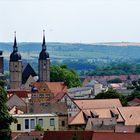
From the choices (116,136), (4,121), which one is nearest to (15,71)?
(4,121)

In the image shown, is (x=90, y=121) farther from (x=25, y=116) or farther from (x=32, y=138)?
(x=32, y=138)

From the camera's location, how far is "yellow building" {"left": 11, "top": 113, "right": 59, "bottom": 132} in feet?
238

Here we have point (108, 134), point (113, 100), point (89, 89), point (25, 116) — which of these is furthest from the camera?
point (89, 89)

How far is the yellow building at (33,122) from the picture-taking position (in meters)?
72.6

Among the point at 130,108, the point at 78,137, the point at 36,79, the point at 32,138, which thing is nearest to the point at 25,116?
the point at 130,108

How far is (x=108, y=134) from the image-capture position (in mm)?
50625

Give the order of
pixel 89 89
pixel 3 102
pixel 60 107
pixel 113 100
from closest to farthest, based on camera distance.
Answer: pixel 3 102 → pixel 60 107 → pixel 113 100 → pixel 89 89

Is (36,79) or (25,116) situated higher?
(36,79)

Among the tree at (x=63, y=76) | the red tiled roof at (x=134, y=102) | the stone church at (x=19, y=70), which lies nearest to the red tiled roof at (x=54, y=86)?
the red tiled roof at (x=134, y=102)

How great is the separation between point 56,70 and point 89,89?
44.3 ft

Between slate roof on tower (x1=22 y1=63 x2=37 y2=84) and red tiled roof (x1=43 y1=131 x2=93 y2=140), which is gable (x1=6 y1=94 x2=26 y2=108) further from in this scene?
slate roof on tower (x1=22 y1=63 x2=37 y2=84)

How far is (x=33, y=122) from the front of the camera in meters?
73.1

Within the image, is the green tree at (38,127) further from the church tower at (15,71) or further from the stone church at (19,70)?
the church tower at (15,71)

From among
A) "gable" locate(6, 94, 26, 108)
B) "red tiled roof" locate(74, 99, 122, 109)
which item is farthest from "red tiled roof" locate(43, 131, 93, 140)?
"gable" locate(6, 94, 26, 108)
